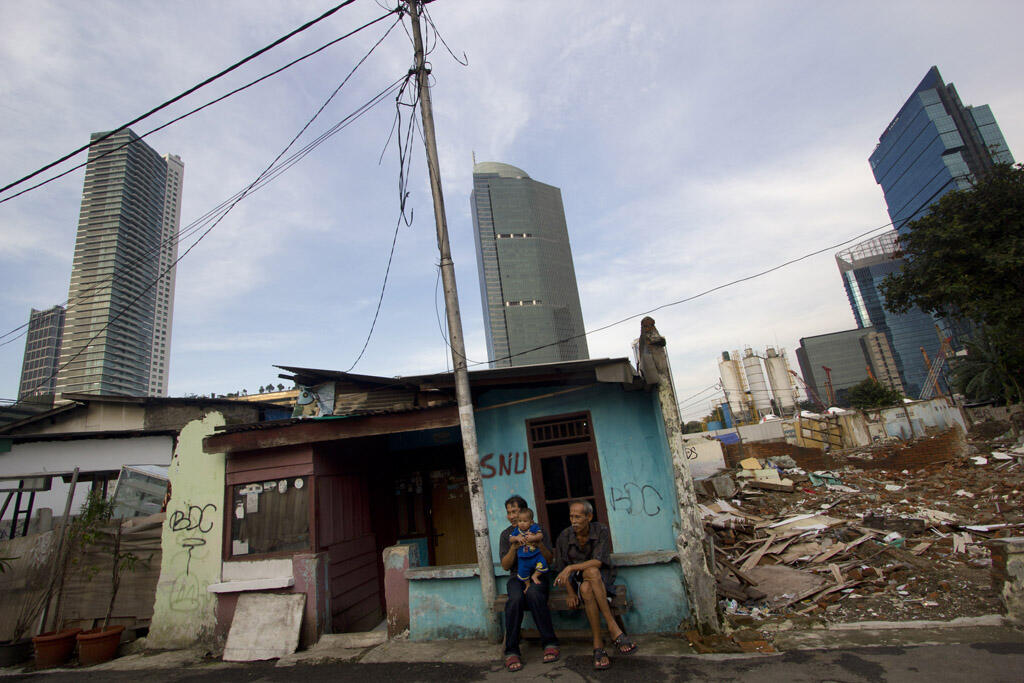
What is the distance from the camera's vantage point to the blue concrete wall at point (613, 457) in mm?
5875

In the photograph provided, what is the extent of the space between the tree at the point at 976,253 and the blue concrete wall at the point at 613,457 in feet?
46.6

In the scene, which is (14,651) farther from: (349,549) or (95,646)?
(349,549)

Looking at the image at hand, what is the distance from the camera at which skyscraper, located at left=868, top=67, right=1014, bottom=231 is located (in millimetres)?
99250

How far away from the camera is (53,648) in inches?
251

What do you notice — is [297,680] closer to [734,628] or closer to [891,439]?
[734,628]

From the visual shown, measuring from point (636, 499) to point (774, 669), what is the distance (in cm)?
224

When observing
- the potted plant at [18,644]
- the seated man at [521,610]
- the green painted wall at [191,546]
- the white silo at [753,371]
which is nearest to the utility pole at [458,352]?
the seated man at [521,610]

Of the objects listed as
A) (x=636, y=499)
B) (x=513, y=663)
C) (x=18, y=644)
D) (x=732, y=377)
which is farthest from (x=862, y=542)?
(x=732, y=377)

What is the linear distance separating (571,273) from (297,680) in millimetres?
86425

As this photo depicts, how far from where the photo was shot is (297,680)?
496 centimetres

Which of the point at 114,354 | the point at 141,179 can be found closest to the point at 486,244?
the point at 141,179

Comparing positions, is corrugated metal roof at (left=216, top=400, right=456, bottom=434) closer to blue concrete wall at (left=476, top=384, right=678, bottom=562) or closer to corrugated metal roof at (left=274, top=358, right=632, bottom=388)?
corrugated metal roof at (left=274, top=358, right=632, bottom=388)

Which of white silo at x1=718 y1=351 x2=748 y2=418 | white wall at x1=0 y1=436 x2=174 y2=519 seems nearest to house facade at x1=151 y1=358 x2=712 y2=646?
white wall at x1=0 y1=436 x2=174 y2=519

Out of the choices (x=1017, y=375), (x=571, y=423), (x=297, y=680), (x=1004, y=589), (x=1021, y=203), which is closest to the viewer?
(x=1004, y=589)
